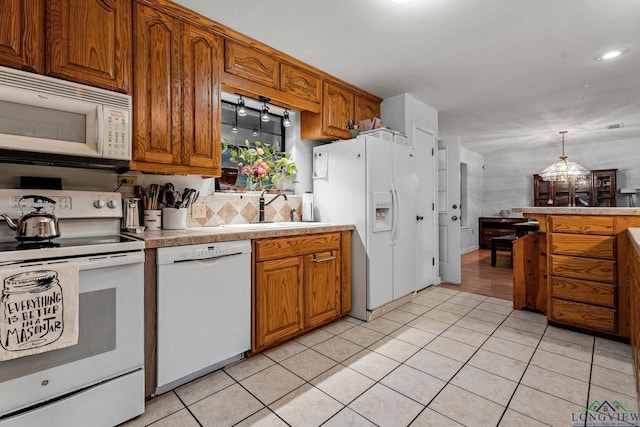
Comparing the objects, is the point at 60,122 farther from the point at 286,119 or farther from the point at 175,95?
the point at 286,119

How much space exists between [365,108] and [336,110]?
1.82 ft

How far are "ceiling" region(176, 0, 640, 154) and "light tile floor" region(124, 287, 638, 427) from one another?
2385 millimetres

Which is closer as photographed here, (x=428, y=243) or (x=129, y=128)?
(x=129, y=128)

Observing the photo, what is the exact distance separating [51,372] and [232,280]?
92cm

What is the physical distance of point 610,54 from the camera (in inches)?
107

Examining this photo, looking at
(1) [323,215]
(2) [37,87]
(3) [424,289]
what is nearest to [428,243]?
(3) [424,289]

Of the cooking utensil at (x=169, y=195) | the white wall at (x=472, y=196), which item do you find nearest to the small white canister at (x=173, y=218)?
the cooking utensil at (x=169, y=195)

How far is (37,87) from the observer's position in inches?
59.0

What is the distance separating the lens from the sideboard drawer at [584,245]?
236 centimetres

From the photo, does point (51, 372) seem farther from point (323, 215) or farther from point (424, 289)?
point (424, 289)

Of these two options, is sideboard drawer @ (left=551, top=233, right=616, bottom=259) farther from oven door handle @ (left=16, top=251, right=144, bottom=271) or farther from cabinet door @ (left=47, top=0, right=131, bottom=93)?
cabinet door @ (left=47, top=0, right=131, bottom=93)

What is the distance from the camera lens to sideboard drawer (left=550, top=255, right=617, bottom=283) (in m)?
2.36

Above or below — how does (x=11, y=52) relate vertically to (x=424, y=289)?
above

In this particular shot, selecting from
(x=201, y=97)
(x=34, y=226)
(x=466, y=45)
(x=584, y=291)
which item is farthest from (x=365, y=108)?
(x=34, y=226)
